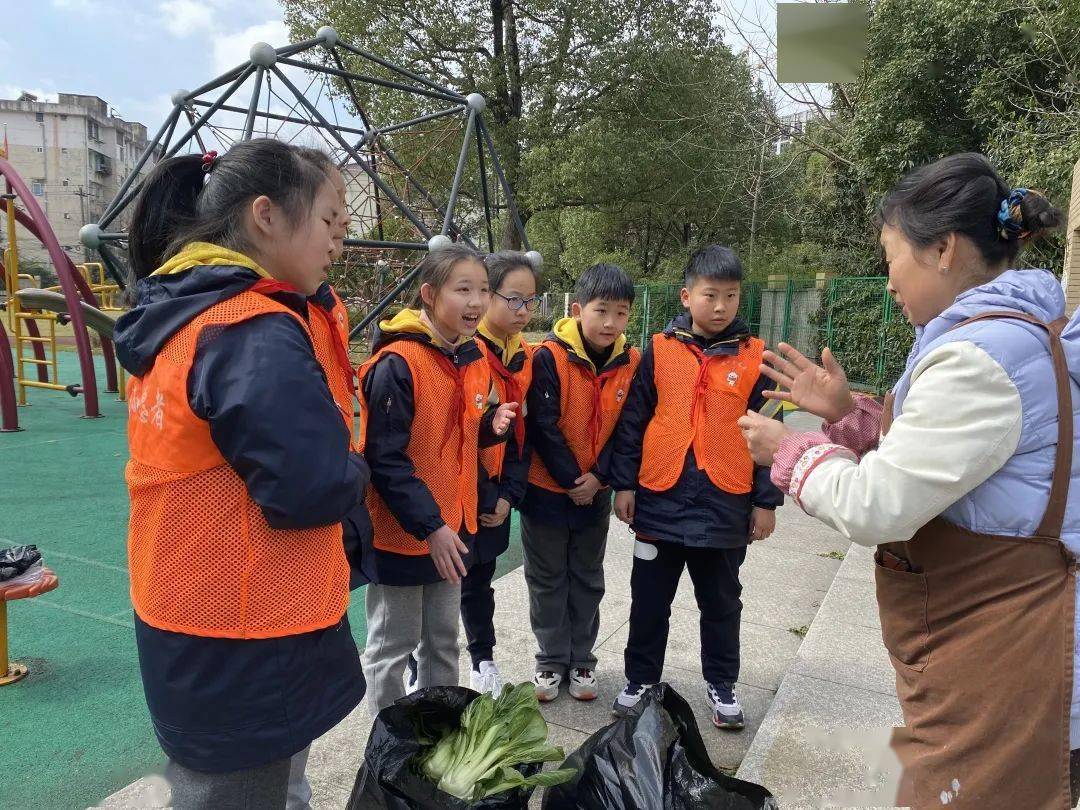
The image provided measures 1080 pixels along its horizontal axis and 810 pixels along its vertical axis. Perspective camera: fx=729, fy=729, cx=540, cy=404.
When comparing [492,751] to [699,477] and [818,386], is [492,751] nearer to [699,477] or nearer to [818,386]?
[818,386]

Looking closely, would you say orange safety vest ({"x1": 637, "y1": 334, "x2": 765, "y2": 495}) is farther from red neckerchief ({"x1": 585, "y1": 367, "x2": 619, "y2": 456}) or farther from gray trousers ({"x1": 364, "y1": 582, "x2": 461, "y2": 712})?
gray trousers ({"x1": 364, "y1": 582, "x2": 461, "y2": 712})

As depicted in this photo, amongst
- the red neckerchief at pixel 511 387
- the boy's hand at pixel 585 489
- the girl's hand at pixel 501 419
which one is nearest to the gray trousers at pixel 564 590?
the boy's hand at pixel 585 489

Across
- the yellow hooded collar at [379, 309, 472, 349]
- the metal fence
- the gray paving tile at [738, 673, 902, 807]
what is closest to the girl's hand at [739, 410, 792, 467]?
the gray paving tile at [738, 673, 902, 807]

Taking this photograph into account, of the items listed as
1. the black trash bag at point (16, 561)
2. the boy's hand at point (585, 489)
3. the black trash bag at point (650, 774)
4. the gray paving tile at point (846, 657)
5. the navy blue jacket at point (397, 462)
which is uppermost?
the navy blue jacket at point (397, 462)

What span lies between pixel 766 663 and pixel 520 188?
48.6ft

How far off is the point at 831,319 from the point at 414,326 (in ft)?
42.1

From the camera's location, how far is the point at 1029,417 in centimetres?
121

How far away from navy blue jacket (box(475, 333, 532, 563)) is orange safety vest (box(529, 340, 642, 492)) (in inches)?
5.4

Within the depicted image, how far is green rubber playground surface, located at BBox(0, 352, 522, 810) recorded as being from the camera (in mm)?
2266

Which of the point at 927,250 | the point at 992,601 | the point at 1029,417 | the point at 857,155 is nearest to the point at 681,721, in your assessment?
the point at 992,601

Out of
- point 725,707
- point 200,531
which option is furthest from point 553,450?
point 200,531

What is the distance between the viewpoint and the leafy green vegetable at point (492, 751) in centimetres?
164

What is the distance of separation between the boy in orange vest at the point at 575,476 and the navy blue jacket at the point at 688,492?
12 centimetres

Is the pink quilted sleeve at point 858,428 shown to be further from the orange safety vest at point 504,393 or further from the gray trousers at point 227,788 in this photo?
the gray trousers at point 227,788
